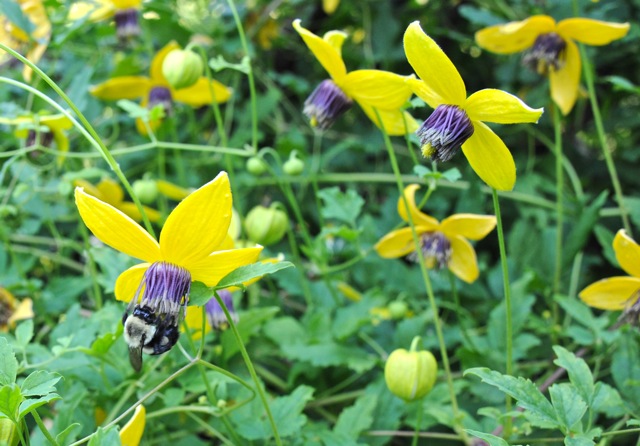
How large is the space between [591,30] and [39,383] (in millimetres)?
955

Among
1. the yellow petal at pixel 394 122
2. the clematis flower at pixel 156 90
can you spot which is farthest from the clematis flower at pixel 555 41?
the clematis flower at pixel 156 90

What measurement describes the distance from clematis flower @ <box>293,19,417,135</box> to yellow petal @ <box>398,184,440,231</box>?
0.09m

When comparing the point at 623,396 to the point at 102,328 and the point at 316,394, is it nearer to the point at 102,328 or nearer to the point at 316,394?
the point at 316,394

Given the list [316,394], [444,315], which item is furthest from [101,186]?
[444,315]

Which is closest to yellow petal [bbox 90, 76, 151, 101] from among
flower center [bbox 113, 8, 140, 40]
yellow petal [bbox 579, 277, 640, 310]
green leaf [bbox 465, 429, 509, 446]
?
flower center [bbox 113, 8, 140, 40]

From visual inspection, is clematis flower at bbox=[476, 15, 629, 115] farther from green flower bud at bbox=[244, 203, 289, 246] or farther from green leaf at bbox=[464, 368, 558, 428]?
green leaf at bbox=[464, 368, 558, 428]

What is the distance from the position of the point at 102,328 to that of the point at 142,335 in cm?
25

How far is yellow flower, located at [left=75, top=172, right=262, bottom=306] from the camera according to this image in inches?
25.9

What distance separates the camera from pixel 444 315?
4.36 feet

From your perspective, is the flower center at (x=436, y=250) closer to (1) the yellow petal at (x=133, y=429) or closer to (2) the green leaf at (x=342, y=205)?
(2) the green leaf at (x=342, y=205)

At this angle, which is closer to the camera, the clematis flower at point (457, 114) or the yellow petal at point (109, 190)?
the clematis flower at point (457, 114)

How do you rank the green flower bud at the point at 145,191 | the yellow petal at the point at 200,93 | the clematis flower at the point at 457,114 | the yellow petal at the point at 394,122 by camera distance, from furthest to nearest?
the yellow petal at the point at 200,93
the green flower bud at the point at 145,191
the yellow petal at the point at 394,122
the clematis flower at the point at 457,114

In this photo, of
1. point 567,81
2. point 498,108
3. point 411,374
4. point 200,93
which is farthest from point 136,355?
point 567,81

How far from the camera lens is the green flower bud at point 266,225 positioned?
116 centimetres
